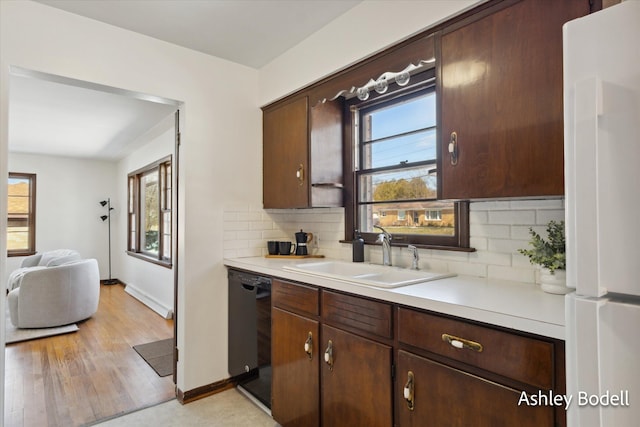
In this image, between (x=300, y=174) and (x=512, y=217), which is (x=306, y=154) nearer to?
(x=300, y=174)

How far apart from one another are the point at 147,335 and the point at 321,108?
318 centimetres

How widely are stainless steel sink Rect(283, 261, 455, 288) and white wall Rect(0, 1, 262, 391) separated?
0.85 m

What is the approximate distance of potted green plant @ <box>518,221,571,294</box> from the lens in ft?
4.51

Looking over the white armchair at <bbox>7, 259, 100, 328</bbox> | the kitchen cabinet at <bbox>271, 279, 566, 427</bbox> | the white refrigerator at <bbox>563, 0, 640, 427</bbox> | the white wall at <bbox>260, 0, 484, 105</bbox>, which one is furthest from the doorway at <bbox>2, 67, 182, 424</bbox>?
the white refrigerator at <bbox>563, 0, 640, 427</bbox>

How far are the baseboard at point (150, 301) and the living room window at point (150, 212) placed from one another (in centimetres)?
57

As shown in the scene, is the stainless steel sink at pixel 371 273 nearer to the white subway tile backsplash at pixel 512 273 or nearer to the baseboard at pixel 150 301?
the white subway tile backsplash at pixel 512 273

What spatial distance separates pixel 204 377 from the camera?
8.46ft

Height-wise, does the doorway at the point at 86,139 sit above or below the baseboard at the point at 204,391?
above

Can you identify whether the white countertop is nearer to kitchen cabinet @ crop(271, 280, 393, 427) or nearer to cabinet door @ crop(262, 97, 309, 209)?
kitchen cabinet @ crop(271, 280, 393, 427)

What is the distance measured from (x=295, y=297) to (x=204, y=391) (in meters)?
1.21

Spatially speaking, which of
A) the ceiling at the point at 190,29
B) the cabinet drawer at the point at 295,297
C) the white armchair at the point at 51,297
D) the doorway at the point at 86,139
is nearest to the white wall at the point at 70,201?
the doorway at the point at 86,139

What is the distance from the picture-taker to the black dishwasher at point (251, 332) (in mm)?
2280

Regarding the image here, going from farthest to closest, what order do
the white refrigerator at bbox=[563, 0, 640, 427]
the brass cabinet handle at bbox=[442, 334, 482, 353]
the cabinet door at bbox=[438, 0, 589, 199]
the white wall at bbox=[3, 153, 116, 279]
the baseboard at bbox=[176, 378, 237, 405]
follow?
the white wall at bbox=[3, 153, 116, 279] < the baseboard at bbox=[176, 378, 237, 405] < the cabinet door at bbox=[438, 0, 589, 199] < the brass cabinet handle at bbox=[442, 334, 482, 353] < the white refrigerator at bbox=[563, 0, 640, 427]

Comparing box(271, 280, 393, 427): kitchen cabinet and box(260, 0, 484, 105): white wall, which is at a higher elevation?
box(260, 0, 484, 105): white wall
